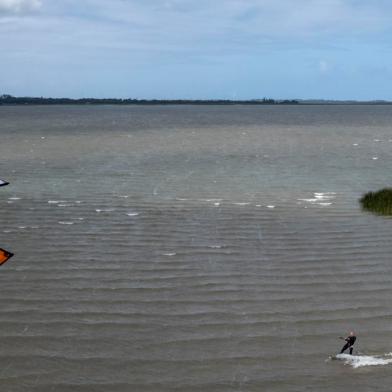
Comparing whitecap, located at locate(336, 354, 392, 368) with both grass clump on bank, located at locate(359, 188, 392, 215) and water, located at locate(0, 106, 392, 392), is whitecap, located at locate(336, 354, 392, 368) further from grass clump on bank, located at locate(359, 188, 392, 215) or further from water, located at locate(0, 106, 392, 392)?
grass clump on bank, located at locate(359, 188, 392, 215)

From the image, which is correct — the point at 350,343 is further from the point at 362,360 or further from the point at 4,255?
the point at 4,255

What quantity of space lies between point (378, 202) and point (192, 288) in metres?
15.2

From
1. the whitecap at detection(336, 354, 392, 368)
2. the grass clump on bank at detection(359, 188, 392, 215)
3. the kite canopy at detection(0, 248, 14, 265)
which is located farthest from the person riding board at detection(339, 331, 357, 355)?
the grass clump on bank at detection(359, 188, 392, 215)

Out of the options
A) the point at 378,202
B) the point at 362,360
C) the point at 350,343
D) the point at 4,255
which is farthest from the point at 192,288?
the point at 378,202

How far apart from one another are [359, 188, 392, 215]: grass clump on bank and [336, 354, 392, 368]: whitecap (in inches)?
629

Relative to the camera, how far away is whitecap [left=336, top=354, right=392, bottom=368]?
526 inches

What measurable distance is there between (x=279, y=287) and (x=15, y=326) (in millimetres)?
6882

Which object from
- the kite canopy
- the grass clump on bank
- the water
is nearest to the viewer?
the water

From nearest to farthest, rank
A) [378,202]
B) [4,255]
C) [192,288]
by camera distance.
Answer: [192,288] → [4,255] → [378,202]

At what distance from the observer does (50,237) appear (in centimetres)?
2416

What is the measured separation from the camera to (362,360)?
13.5 meters

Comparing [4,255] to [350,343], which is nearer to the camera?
[350,343]

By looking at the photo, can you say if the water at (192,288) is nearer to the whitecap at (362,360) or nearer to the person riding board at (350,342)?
the whitecap at (362,360)

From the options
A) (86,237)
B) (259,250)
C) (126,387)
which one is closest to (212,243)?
(259,250)
